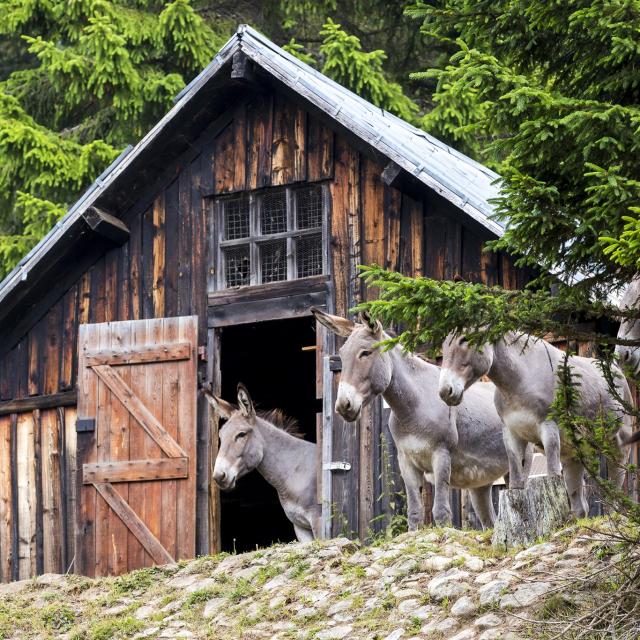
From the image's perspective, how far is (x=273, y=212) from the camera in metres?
15.4

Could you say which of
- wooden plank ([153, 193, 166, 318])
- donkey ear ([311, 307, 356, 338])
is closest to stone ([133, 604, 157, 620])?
donkey ear ([311, 307, 356, 338])

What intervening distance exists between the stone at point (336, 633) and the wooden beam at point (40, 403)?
6.09 m

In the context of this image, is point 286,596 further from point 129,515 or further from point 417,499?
point 129,515

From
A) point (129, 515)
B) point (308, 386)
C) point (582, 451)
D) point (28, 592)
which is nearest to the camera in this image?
point (582, 451)

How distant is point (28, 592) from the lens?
13.7 m

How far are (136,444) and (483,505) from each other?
3803 mm

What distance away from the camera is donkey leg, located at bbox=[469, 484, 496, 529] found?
1316cm

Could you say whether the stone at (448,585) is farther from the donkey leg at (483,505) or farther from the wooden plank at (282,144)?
the wooden plank at (282,144)

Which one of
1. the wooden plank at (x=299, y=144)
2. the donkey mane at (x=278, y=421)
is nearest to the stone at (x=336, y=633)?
the donkey mane at (x=278, y=421)

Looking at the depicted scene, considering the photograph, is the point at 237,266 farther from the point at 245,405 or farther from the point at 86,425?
the point at 86,425

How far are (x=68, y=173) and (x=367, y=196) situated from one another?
7795 mm

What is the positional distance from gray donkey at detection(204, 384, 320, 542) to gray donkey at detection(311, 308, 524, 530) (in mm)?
2063

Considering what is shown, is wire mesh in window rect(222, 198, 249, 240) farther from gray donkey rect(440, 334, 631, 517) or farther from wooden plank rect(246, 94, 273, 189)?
gray donkey rect(440, 334, 631, 517)

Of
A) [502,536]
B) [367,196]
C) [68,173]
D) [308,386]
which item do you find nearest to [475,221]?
[367,196]
